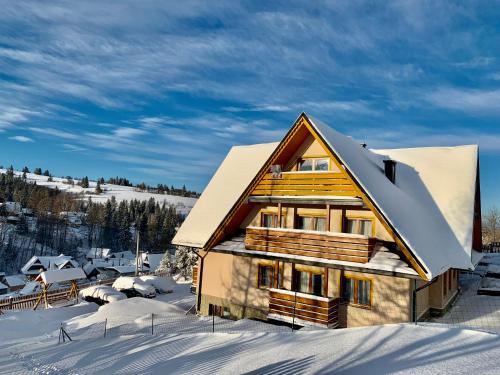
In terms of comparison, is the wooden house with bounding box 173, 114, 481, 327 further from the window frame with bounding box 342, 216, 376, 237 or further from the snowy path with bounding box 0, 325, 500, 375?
the snowy path with bounding box 0, 325, 500, 375

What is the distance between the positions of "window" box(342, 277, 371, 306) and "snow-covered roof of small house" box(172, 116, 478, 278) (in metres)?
2.80

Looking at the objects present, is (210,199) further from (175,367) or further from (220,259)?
(175,367)

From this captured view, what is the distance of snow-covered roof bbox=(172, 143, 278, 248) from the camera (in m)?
20.4

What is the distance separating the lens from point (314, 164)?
16109mm

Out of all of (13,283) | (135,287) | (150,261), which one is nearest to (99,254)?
(150,261)

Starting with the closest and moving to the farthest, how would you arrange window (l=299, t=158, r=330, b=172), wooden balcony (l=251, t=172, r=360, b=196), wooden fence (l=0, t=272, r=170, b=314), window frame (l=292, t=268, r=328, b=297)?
wooden balcony (l=251, t=172, r=360, b=196) < window frame (l=292, t=268, r=328, b=297) < window (l=299, t=158, r=330, b=172) < wooden fence (l=0, t=272, r=170, b=314)

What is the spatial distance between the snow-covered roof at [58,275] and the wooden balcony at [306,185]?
2230 centimetres

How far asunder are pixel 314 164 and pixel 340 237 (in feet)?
12.5

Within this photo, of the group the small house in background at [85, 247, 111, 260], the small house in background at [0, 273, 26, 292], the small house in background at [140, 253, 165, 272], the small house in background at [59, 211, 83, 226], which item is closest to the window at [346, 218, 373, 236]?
the small house in background at [0, 273, 26, 292]

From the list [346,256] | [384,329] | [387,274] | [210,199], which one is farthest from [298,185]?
[210,199]

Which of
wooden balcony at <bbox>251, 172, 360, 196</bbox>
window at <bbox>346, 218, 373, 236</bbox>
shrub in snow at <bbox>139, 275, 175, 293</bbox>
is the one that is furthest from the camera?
shrub in snow at <bbox>139, 275, 175, 293</bbox>

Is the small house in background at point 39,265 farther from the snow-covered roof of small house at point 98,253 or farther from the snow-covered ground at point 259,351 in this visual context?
the snow-covered ground at point 259,351

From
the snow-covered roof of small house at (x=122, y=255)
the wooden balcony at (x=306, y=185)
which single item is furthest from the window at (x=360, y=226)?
the snow-covered roof of small house at (x=122, y=255)

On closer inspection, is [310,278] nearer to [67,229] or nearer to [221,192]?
[221,192]
